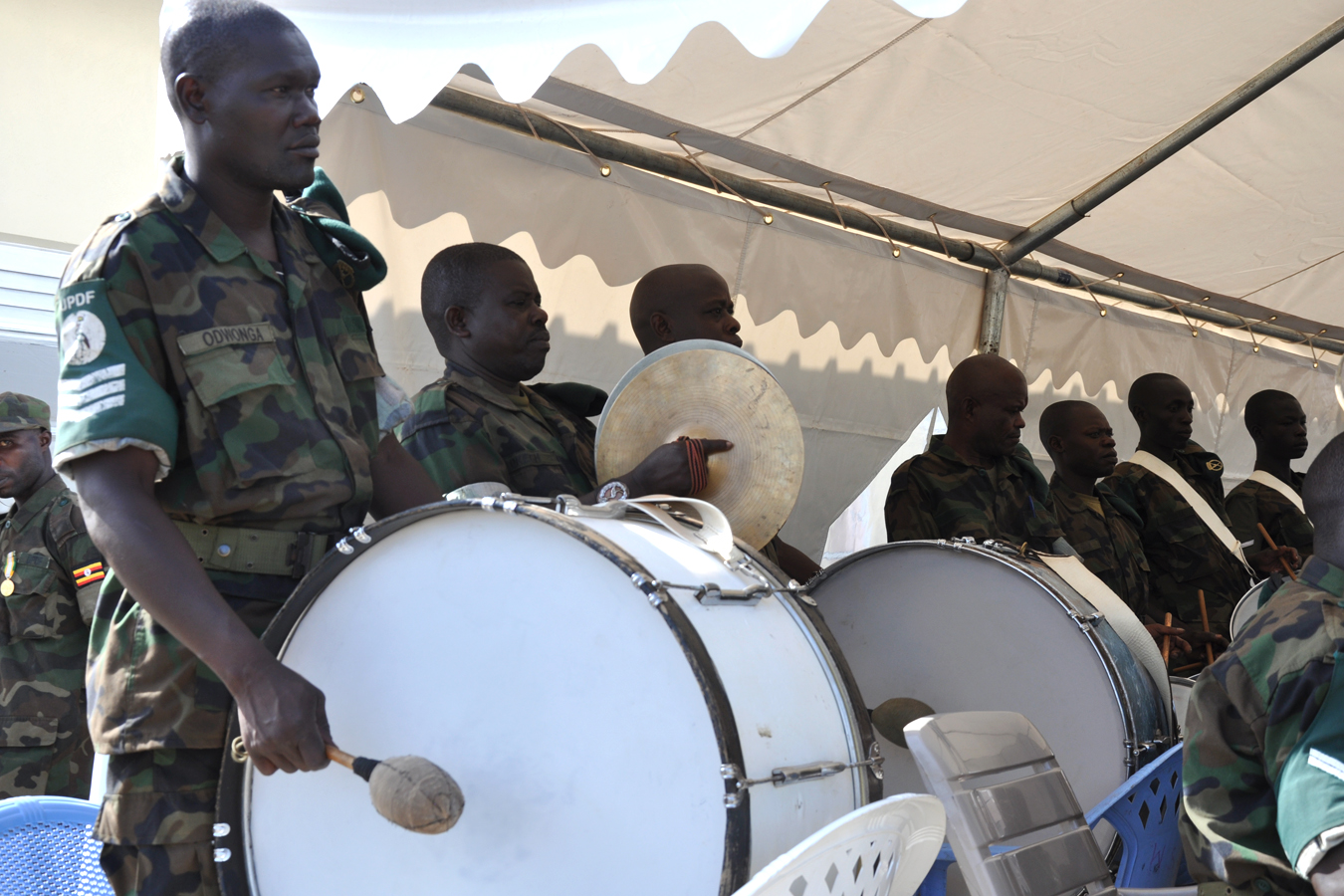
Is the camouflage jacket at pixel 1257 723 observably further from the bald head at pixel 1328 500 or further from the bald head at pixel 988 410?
the bald head at pixel 988 410

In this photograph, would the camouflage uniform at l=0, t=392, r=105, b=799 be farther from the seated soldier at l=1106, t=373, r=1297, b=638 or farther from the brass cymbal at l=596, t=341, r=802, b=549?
the seated soldier at l=1106, t=373, r=1297, b=638

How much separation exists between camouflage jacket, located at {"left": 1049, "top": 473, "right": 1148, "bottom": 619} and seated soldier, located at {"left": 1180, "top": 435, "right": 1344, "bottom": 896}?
2907 millimetres

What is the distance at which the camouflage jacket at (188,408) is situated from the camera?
162 cm

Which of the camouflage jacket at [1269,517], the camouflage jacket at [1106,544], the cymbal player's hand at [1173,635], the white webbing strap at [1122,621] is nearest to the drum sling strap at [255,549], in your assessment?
the white webbing strap at [1122,621]

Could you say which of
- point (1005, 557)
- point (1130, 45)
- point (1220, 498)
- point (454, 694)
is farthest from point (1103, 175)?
point (454, 694)

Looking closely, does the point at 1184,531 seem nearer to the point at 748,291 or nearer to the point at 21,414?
the point at 748,291

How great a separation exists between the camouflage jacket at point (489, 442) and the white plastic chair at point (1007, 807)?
1210 millimetres

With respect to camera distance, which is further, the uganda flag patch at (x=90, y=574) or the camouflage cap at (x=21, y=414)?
the camouflage cap at (x=21, y=414)

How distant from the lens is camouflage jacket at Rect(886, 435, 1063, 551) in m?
4.20

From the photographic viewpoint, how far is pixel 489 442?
2.76 metres

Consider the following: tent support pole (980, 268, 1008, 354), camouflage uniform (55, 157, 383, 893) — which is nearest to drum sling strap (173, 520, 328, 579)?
camouflage uniform (55, 157, 383, 893)

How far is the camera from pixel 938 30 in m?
3.75

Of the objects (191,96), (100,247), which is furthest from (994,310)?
(100,247)

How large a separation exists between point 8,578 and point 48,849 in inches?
86.8
